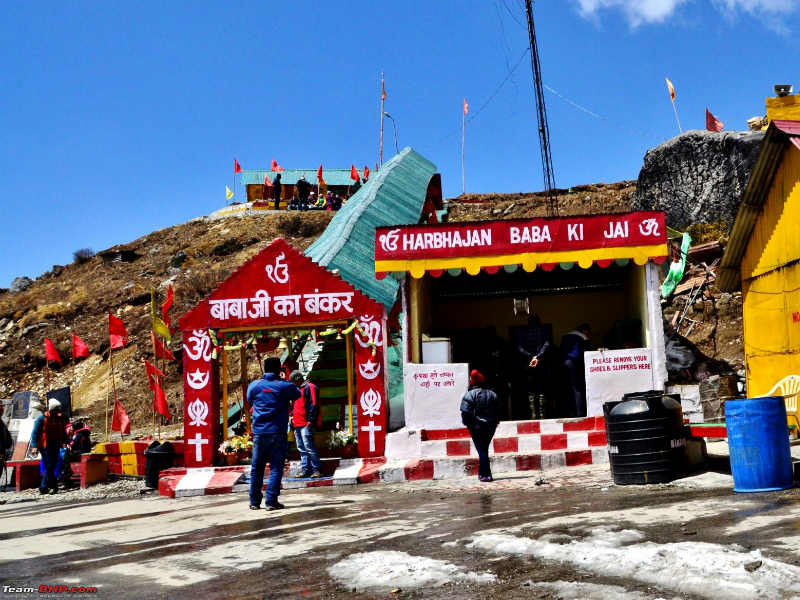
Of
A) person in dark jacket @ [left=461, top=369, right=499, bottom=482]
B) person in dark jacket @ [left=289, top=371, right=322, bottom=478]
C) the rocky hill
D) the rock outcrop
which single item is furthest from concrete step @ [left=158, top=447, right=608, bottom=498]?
the rock outcrop

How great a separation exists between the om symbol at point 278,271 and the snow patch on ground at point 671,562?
9257mm

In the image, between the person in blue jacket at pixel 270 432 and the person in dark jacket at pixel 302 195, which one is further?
the person in dark jacket at pixel 302 195

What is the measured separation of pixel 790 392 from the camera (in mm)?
14648

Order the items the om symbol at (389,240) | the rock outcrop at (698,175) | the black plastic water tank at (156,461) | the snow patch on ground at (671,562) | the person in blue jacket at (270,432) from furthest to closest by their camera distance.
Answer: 1. the rock outcrop at (698,175)
2. the om symbol at (389,240)
3. the black plastic water tank at (156,461)
4. the person in blue jacket at (270,432)
5. the snow patch on ground at (671,562)

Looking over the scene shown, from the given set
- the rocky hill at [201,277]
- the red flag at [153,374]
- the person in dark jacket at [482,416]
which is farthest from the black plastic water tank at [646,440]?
the red flag at [153,374]

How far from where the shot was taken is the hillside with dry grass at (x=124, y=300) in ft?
113

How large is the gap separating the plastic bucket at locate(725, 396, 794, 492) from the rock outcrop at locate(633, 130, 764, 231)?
24511 millimetres

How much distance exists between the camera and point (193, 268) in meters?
48.8

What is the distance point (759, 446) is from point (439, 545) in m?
4.15

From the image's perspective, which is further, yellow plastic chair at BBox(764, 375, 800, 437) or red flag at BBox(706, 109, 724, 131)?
red flag at BBox(706, 109, 724, 131)

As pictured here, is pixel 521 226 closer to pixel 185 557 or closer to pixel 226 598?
pixel 185 557

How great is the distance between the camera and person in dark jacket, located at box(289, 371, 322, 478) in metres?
13.4

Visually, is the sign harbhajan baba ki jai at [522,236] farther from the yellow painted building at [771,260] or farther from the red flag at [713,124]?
the red flag at [713,124]

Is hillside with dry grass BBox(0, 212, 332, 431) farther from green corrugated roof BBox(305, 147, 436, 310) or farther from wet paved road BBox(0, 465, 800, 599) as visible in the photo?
wet paved road BBox(0, 465, 800, 599)
